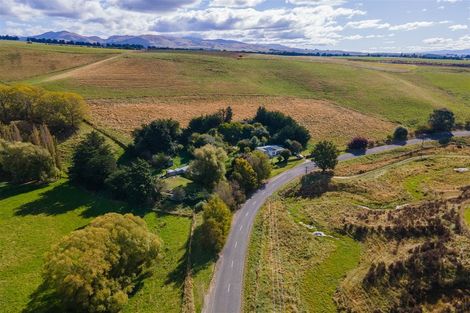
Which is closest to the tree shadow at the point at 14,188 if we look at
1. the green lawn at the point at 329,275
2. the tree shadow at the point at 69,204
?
the tree shadow at the point at 69,204

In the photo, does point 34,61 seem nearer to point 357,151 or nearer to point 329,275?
point 357,151

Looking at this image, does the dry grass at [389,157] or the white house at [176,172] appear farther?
the dry grass at [389,157]

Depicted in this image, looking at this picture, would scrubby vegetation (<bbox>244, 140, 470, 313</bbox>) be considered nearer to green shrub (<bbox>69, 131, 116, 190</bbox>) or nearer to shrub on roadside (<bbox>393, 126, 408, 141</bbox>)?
shrub on roadside (<bbox>393, 126, 408, 141</bbox>)

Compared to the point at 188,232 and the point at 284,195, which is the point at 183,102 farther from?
the point at 188,232

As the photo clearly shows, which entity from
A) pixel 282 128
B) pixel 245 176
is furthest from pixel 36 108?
pixel 282 128

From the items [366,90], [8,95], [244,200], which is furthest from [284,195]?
[366,90]

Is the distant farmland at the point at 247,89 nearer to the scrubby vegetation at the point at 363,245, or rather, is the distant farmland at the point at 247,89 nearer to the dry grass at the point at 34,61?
the dry grass at the point at 34,61

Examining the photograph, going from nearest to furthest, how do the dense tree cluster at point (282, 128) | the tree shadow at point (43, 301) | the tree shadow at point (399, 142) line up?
the tree shadow at point (43, 301) → the dense tree cluster at point (282, 128) → the tree shadow at point (399, 142)
